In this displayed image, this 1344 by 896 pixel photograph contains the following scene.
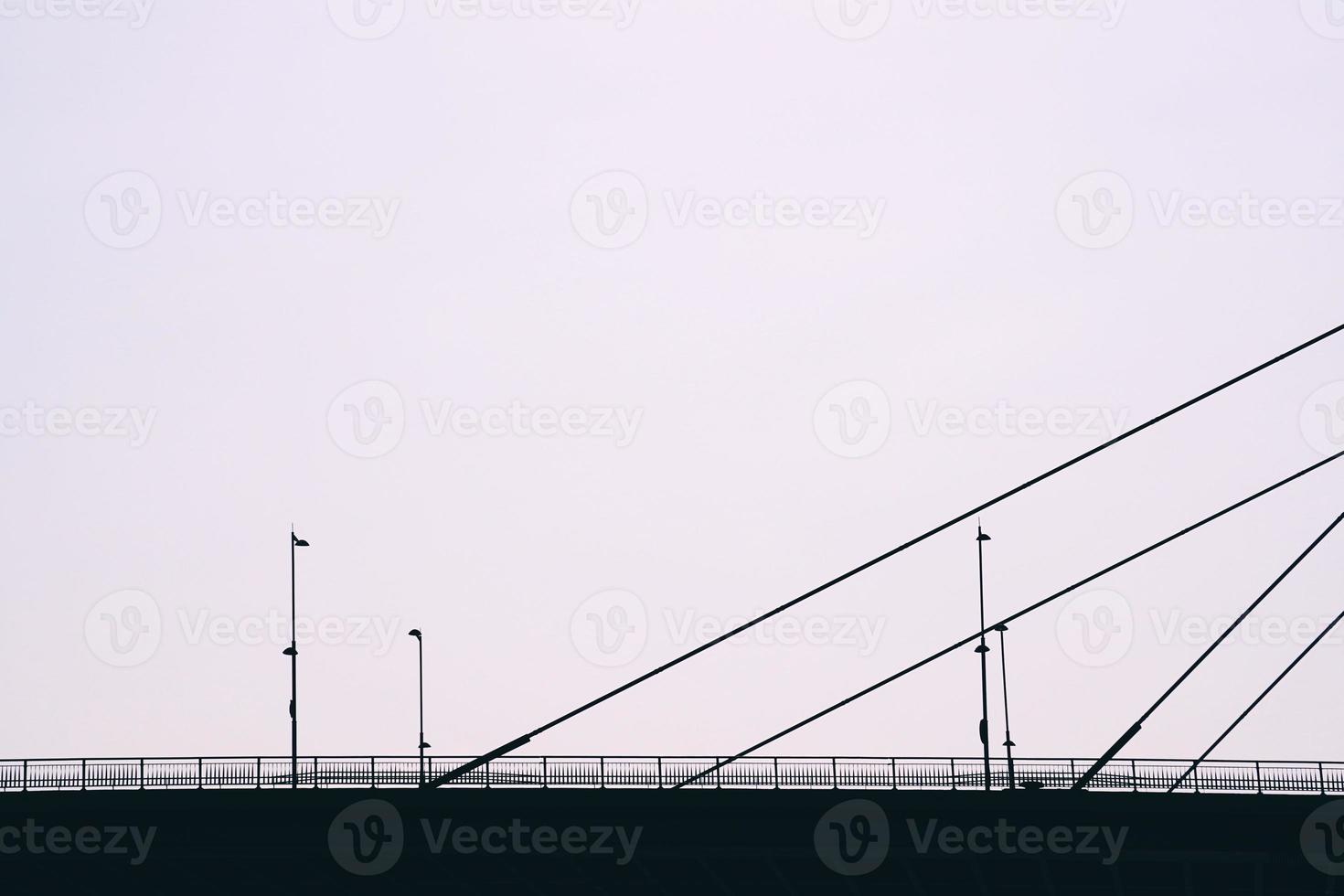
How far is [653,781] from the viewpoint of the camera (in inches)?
2763

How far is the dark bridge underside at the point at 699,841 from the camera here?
6316 centimetres

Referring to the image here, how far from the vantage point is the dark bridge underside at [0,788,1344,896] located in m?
63.2

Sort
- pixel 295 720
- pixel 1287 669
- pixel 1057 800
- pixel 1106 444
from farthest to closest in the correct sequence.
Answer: pixel 295 720, pixel 1057 800, pixel 1287 669, pixel 1106 444

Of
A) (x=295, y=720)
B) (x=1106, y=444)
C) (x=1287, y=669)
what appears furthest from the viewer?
(x=295, y=720)

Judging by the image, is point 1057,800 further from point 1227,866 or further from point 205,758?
point 205,758

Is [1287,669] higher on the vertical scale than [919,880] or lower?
higher

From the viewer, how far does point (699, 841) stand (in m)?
66.5

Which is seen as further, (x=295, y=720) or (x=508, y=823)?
(x=295, y=720)

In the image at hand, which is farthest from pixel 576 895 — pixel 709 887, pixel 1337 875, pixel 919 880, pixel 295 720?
pixel 1337 875

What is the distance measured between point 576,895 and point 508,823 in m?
6.85

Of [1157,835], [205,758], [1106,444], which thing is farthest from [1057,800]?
[205,758]

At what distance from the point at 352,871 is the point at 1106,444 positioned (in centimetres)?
2794

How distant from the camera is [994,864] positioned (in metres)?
67.6

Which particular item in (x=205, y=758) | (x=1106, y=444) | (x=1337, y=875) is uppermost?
(x=1106, y=444)
